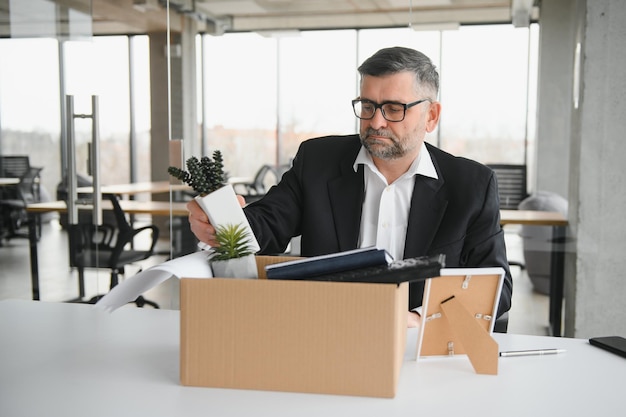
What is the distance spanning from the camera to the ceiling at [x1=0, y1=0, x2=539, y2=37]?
13.0 feet

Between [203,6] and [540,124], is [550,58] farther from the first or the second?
[203,6]

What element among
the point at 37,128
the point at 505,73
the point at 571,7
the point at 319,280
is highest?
the point at 571,7

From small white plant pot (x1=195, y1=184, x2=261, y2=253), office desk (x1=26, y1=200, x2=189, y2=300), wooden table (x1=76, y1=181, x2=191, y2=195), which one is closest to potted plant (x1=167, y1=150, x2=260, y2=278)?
small white plant pot (x1=195, y1=184, x2=261, y2=253)

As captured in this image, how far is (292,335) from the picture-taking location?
116 centimetres

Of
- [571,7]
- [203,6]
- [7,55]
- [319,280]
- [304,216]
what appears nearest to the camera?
[319,280]

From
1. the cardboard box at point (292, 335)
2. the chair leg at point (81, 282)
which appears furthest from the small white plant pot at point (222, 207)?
the chair leg at point (81, 282)

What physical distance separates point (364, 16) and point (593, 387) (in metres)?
3.36

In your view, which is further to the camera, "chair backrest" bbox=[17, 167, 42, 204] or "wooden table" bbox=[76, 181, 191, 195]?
"wooden table" bbox=[76, 181, 191, 195]

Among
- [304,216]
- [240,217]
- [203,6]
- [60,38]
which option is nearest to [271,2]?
[203,6]

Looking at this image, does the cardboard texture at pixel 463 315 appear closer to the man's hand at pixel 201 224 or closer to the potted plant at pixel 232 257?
the potted plant at pixel 232 257

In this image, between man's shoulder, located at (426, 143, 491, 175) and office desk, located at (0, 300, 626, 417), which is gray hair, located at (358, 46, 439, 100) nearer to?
man's shoulder, located at (426, 143, 491, 175)

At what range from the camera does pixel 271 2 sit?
4.34 metres

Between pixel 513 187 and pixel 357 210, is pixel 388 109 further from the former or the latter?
pixel 513 187

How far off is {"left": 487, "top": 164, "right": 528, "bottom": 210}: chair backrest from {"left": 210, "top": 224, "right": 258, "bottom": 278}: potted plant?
9.95ft
